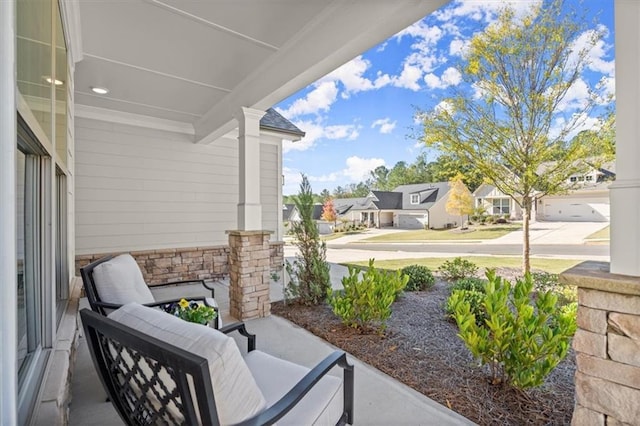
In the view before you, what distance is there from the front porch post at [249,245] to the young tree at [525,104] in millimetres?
3938

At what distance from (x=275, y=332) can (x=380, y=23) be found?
3349 mm

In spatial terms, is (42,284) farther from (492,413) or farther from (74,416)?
(492,413)

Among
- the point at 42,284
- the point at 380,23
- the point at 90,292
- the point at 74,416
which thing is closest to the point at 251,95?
the point at 380,23

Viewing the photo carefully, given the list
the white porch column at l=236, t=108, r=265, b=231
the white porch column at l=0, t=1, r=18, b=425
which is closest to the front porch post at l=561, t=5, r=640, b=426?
the white porch column at l=0, t=1, r=18, b=425

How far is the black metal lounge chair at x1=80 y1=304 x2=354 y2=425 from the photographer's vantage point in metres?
1.06

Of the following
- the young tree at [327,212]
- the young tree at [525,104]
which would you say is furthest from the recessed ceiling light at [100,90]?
the young tree at [327,212]

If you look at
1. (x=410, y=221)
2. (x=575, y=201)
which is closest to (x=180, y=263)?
(x=575, y=201)

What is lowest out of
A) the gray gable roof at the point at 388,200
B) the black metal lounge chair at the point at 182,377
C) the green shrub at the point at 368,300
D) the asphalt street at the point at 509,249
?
the asphalt street at the point at 509,249

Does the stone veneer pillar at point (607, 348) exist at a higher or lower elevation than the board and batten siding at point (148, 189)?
lower

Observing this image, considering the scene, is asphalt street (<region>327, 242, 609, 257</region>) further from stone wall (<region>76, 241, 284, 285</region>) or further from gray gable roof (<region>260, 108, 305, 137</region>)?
stone wall (<region>76, 241, 284, 285</region>)

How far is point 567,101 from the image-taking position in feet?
17.3

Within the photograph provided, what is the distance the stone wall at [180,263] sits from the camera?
579 cm

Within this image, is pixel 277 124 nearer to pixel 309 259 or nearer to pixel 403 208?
pixel 309 259

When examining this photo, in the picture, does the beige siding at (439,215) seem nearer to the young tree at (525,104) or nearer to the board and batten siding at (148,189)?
the young tree at (525,104)
